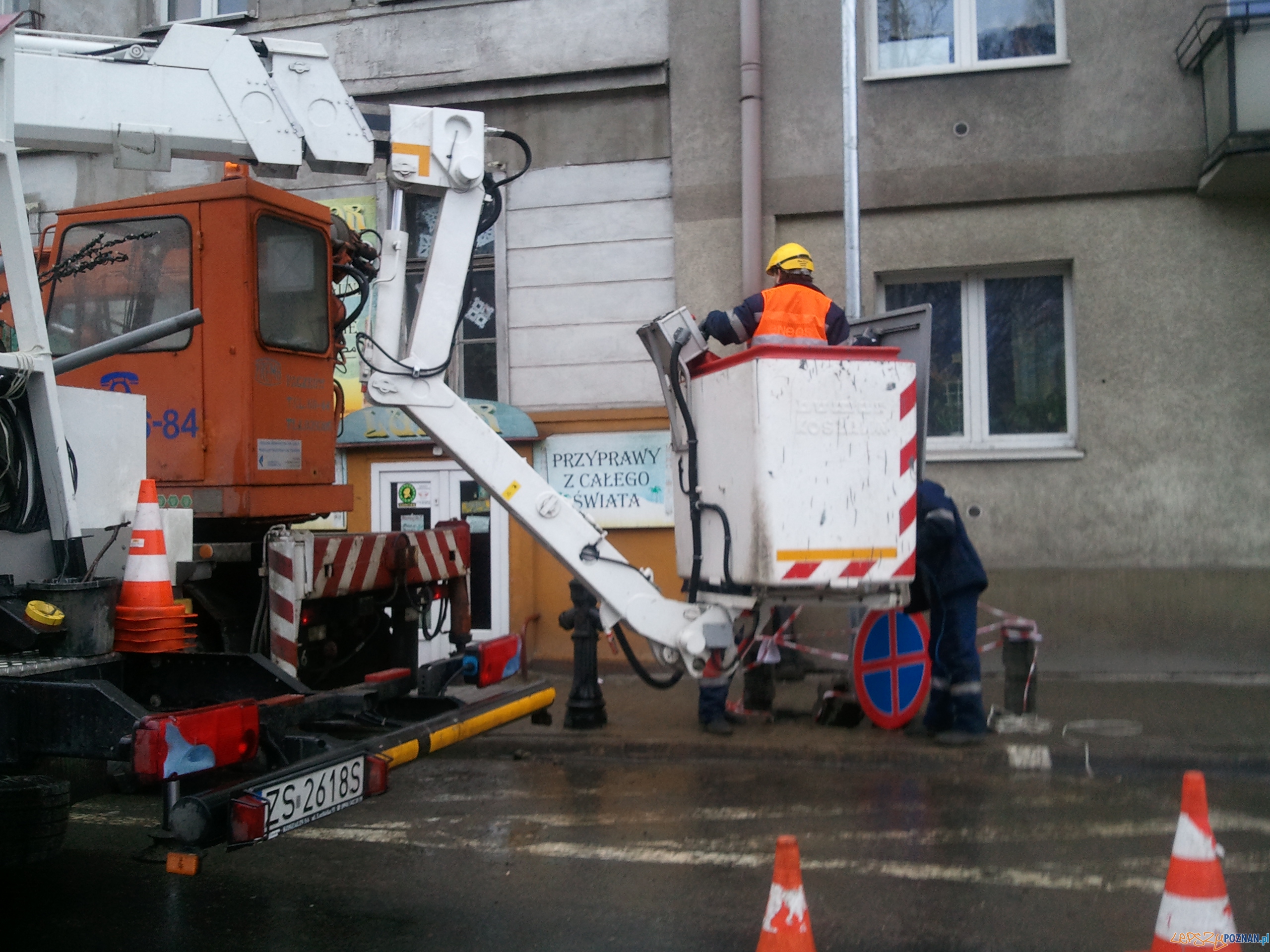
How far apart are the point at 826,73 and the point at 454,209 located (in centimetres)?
626

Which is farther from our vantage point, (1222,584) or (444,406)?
(1222,584)

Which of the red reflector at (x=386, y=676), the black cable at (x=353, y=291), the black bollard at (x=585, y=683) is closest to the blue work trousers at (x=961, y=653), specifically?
the black bollard at (x=585, y=683)

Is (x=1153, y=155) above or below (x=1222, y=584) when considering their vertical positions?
above

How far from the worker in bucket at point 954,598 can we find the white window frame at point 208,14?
864cm

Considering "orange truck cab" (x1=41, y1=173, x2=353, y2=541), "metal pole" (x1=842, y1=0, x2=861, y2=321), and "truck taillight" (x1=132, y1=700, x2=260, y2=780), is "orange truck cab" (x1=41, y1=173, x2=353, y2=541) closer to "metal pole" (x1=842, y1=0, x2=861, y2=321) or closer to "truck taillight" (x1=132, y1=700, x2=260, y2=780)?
"truck taillight" (x1=132, y1=700, x2=260, y2=780)

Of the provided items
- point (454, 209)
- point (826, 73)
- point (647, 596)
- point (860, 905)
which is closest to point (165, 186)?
point (826, 73)

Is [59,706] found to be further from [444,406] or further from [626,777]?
[626,777]

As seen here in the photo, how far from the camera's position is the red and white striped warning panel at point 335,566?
5.06 meters

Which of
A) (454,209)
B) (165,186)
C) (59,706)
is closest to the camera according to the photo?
(59,706)

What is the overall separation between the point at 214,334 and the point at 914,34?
24.4ft

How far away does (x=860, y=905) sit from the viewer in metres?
4.42

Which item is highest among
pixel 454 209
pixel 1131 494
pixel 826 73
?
pixel 826 73

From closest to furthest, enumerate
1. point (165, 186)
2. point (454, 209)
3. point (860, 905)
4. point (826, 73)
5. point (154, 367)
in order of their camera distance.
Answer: point (860, 905) < point (454, 209) < point (154, 367) < point (826, 73) < point (165, 186)

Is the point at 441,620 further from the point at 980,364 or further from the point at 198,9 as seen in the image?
the point at 198,9
